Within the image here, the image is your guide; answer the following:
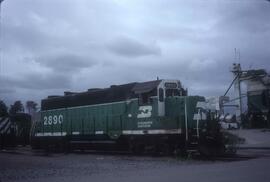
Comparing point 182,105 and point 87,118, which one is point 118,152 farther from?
point 182,105

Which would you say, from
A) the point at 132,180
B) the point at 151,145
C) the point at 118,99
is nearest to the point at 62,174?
the point at 132,180

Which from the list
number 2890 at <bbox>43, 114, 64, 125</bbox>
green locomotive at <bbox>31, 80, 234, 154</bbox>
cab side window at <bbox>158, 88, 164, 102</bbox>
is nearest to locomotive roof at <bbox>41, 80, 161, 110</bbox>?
green locomotive at <bbox>31, 80, 234, 154</bbox>

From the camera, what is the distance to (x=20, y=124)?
38.8m

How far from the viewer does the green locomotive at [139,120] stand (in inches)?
869

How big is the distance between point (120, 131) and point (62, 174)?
35.4ft

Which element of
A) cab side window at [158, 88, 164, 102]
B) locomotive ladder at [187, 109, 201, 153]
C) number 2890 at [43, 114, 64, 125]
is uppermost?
cab side window at [158, 88, 164, 102]

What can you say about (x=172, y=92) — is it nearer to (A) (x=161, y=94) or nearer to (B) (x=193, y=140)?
(A) (x=161, y=94)

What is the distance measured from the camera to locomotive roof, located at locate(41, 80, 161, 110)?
24372mm

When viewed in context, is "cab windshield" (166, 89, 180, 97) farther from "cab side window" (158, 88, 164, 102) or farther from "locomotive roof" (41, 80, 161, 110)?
"locomotive roof" (41, 80, 161, 110)

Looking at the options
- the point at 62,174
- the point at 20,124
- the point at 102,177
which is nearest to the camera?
the point at 102,177

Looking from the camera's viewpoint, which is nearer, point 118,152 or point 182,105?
point 182,105

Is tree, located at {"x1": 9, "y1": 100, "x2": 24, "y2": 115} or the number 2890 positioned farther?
tree, located at {"x1": 9, "y1": 100, "x2": 24, "y2": 115}

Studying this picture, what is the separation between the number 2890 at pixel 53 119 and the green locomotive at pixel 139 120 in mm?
132

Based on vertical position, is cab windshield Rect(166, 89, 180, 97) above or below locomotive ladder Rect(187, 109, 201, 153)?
above
